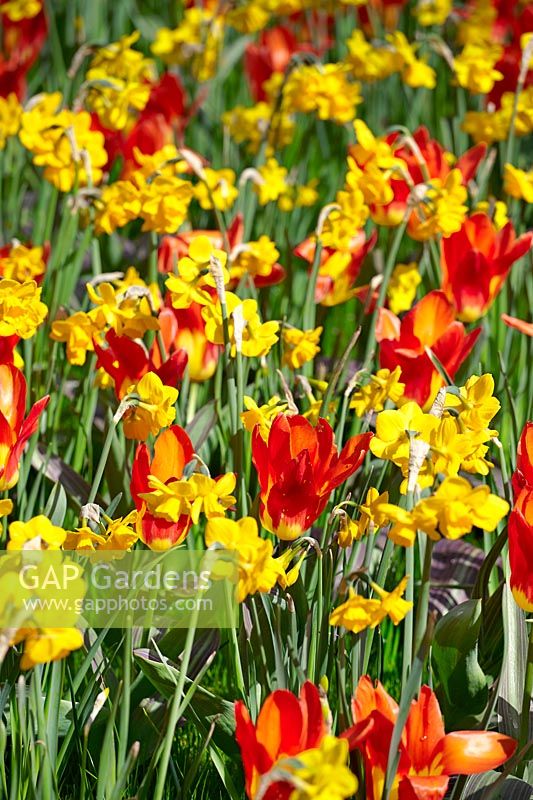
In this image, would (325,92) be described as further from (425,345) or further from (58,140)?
(425,345)

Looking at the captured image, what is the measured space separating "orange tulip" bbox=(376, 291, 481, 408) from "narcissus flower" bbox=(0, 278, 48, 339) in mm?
492

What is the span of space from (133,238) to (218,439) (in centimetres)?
112

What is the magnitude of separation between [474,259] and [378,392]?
468mm

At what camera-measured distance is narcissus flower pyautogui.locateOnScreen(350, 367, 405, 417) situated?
130cm

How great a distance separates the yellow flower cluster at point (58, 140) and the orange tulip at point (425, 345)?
2.15 feet

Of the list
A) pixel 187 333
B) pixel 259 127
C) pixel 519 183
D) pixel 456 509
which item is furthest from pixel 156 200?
pixel 259 127

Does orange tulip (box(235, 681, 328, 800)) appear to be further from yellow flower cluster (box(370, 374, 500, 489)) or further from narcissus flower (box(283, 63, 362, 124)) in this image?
narcissus flower (box(283, 63, 362, 124))

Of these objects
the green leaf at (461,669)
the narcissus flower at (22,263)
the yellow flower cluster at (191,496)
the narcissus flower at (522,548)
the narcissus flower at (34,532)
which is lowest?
the green leaf at (461,669)

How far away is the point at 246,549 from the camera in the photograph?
900mm

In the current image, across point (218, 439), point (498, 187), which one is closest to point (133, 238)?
point (498, 187)

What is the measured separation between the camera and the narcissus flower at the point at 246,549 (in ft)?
2.94

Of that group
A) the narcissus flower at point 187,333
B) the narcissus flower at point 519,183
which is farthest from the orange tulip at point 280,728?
the narcissus flower at point 519,183

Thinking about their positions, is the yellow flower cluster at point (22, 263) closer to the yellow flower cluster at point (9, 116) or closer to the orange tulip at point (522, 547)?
the yellow flower cluster at point (9, 116)

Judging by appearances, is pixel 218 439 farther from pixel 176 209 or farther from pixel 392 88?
pixel 392 88
